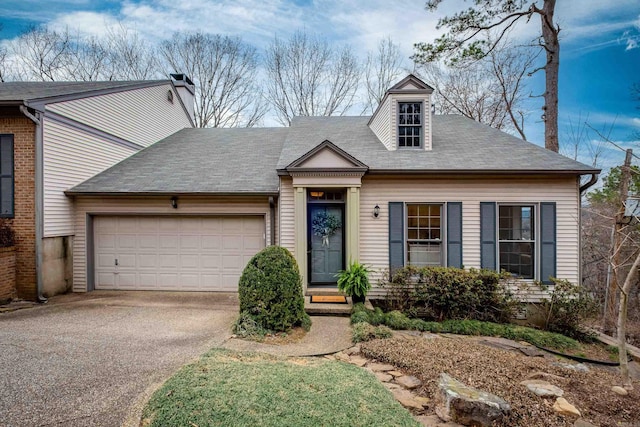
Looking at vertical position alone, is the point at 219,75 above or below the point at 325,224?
above

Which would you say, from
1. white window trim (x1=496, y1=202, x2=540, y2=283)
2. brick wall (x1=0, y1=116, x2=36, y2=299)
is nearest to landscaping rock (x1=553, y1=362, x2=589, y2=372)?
white window trim (x1=496, y1=202, x2=540, y2=283)

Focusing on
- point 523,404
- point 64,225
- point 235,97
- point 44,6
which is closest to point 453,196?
point 523,404

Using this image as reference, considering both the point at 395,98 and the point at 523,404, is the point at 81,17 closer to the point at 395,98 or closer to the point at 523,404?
the point at 395,98

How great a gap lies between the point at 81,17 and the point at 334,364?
20.0 meters

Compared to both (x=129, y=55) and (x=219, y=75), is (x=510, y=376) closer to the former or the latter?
(x=219, y=75)

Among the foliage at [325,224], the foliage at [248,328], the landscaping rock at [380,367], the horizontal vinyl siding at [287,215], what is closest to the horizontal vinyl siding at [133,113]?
the horizontal vinyl siding at [287,215]

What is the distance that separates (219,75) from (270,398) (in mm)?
20692

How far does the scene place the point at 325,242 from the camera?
8.39m

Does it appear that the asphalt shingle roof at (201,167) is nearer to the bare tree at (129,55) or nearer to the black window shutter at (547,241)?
the black window shutter at (547,241)

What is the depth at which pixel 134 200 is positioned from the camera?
8.80m

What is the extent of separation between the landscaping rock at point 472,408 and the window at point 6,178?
9557mm

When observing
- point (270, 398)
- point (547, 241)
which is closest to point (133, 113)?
point (270, 398)

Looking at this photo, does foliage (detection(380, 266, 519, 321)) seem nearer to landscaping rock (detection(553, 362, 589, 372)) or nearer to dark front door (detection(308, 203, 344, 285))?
landscaping rock (detection(553, 362, 589, 372))

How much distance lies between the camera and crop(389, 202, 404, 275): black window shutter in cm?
793
